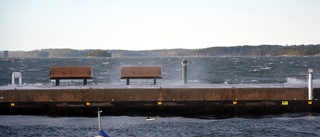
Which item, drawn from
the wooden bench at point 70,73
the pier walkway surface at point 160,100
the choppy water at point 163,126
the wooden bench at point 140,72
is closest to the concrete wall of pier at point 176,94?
the pier walkway surface at point 160,100

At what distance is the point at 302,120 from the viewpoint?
2272 cm

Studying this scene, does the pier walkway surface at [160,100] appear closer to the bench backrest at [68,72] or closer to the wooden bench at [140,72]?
the bench backrest at [68,72]

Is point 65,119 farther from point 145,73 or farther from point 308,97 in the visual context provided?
point 308,97

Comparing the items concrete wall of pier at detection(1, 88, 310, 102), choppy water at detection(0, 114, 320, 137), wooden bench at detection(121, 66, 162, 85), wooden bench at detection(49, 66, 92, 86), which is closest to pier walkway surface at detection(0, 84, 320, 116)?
concrete wall of pier at detection(1, 88, 310, 102)

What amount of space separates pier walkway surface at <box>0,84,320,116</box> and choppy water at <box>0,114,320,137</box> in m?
0.31

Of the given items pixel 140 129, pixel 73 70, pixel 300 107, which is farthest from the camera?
pixel 73 70

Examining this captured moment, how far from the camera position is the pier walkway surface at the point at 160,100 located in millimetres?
23047

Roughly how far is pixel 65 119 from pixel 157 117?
3665mm

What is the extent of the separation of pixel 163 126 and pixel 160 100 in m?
1.51

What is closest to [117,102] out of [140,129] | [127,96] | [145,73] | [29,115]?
[127,96]

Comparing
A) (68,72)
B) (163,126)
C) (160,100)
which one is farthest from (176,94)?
(68,72)

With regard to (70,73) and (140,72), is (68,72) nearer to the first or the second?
(70,73)

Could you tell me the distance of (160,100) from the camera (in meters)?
23.2

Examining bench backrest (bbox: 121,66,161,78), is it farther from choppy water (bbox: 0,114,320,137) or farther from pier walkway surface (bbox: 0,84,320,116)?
choppy water (bbox: 0,114,320,137)
